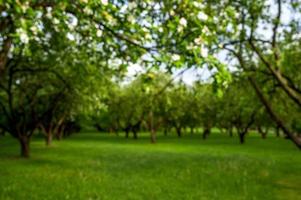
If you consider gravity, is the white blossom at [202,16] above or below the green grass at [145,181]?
above

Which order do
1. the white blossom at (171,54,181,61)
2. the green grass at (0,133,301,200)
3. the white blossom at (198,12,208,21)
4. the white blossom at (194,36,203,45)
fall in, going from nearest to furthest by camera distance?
the white blossom at (171,54,181,61) < the white blossom at (194,36,203,45) < the white blossom at (198,12,208,21) < the green grass at (0,133,301,200)

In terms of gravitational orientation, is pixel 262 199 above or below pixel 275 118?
below

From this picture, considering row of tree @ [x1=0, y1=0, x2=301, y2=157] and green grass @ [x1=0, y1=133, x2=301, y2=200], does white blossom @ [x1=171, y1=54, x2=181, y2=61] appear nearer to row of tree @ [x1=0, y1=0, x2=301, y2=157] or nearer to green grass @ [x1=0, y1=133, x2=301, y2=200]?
row of tree @ [x1=0, y1=0, x2=301, y2=157]

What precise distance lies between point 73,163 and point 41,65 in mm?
8137

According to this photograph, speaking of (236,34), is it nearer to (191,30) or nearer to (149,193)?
(149,193)

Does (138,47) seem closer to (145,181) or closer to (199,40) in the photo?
(199,40)

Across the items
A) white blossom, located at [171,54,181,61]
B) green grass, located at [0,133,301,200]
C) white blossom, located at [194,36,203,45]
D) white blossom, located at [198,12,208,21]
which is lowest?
green grass, located at [0,133,301,200]

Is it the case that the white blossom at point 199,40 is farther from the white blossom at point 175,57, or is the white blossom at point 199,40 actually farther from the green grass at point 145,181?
the green grass at point 145,181

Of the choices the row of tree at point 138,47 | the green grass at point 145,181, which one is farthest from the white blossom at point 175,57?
the green grass at point 145,181

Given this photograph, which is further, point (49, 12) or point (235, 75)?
point (235, 75)

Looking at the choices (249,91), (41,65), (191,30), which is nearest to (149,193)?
(249,91)

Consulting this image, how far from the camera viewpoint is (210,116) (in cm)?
9369

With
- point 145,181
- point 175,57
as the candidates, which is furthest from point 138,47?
point 145,181

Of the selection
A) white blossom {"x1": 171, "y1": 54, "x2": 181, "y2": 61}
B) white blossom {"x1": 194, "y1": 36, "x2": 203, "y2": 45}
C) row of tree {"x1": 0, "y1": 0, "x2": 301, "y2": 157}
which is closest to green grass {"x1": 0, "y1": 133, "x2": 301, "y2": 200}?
row of tree {"x1": 0, "y1": 0, "x2": 301, "y2": 157}
